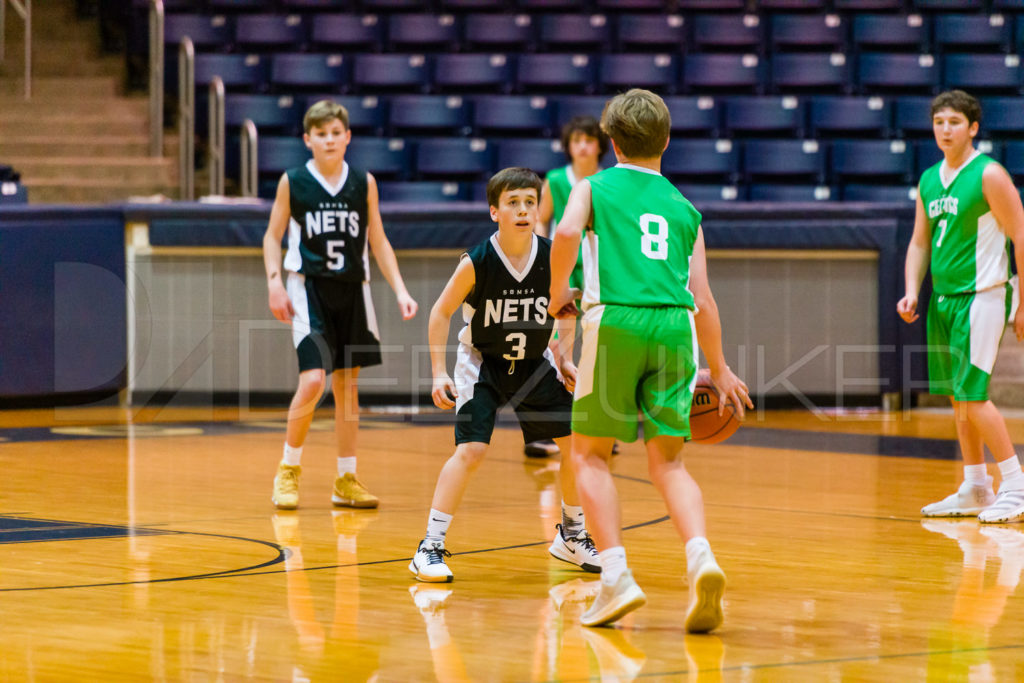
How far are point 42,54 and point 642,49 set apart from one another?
6.08 metres

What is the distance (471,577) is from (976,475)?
2.65 meters

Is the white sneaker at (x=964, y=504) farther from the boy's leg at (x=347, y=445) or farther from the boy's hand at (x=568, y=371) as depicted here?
the boy's leg at (x=347, y=445)

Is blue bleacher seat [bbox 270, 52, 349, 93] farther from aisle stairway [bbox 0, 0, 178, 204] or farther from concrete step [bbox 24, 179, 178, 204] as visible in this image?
concrete step [bbox 24, 179, 178, 204]

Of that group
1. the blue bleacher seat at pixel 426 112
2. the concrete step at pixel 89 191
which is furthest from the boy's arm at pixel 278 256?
the blue bleacher seat at pixel 426 112

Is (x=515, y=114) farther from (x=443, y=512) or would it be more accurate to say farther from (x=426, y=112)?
(x=443, y=512)

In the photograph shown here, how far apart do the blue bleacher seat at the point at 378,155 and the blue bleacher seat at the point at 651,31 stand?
8.30ft

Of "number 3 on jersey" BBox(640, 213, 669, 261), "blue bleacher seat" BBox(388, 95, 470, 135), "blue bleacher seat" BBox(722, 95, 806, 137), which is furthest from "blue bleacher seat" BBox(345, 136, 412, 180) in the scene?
"number 3 on jersey" BBox(640, 213, 669, 261)

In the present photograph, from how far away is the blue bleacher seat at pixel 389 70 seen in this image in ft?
41.1

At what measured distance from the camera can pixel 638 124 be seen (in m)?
3.84

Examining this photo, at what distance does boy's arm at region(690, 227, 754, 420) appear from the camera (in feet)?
12.8

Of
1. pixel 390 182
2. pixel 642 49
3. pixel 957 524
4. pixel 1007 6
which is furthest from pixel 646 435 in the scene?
pixel 1007 6

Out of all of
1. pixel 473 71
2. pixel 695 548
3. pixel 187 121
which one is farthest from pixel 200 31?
pixel 695 548

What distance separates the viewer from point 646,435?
3867 mm

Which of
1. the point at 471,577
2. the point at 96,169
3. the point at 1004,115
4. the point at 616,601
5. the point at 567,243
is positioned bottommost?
the point at 471,577
